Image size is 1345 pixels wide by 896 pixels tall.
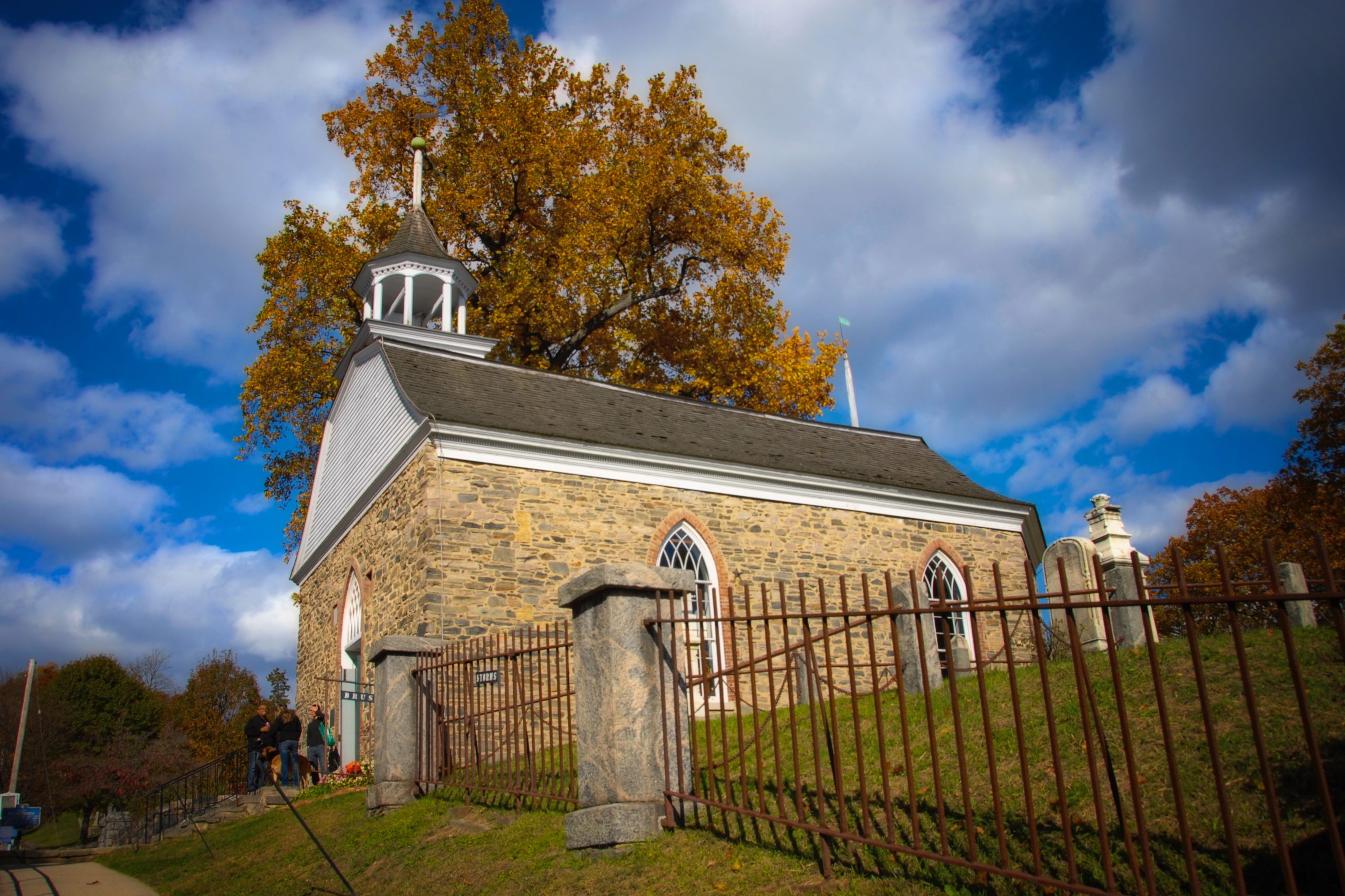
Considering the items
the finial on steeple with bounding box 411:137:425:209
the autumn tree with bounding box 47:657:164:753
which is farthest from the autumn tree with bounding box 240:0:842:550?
the autumn tree with bounding box 47:657:164:753

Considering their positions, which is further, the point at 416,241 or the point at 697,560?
the point at 416,241

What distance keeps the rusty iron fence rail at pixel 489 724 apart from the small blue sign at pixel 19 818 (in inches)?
579

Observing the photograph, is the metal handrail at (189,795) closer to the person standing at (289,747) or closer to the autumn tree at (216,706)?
the person standing at (289,747)

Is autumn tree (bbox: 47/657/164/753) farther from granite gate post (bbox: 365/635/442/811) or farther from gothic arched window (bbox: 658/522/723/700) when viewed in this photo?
granite gate post (bbox: 365/635/442/811)

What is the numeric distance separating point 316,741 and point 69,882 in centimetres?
664

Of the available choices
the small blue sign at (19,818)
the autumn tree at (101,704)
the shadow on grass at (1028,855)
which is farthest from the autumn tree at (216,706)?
the shadow on grass at (1028,855)

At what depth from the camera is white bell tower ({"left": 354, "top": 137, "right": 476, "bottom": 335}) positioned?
2014cm

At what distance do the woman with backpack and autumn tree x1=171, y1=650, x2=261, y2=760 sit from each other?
98.9 feet

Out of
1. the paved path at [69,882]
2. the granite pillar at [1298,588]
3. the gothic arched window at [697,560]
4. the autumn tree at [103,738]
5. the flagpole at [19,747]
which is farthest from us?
the autumn tree at [103,738]

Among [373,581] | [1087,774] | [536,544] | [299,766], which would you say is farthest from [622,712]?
[299,766]

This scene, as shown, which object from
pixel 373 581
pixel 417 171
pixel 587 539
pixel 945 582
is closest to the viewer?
pixel 587 539

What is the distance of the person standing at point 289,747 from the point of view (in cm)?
1520

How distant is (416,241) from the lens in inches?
811

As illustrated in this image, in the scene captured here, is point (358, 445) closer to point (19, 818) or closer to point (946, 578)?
point (19, 818)
